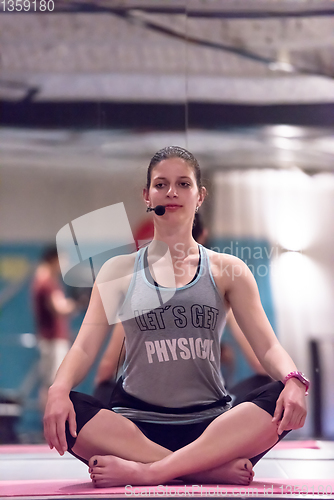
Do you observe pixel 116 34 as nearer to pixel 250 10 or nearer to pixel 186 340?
pixel 250 10

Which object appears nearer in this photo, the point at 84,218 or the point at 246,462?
the point at 246,462

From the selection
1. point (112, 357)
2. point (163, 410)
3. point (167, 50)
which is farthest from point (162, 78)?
point (163, 410)

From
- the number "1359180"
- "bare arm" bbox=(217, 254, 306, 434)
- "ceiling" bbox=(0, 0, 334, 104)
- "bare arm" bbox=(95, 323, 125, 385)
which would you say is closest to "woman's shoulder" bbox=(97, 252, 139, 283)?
"bare arm" bbox=(95, 323, 125, 385)

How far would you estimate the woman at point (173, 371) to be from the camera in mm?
1008

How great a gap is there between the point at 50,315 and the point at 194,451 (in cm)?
83

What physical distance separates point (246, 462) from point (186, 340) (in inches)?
11.2

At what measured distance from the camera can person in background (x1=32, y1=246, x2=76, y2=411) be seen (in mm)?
1666

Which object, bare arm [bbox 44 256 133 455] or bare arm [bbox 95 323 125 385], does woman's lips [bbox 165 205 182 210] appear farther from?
bare arm [bbox 95 323 125 385]

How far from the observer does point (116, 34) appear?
1735mm

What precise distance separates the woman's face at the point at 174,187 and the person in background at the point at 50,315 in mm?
555

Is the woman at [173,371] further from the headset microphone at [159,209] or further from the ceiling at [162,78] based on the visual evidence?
the ceiling at [162,78]

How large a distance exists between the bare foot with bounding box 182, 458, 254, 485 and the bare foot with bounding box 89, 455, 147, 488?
11cm

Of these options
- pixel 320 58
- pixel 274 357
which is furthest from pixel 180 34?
pixel 274 357

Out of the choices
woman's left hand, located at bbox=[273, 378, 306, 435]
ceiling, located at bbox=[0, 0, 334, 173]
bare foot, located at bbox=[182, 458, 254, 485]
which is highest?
ceiling, located at bbox=[0, 0, 334, 173]
